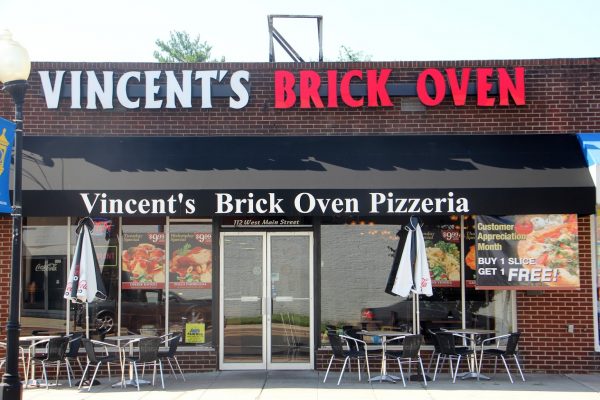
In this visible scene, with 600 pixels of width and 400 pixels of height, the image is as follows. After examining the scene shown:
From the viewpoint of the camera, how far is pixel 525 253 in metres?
12.1

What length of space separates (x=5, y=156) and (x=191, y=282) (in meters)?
3.65

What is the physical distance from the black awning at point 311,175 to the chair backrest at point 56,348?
194cm

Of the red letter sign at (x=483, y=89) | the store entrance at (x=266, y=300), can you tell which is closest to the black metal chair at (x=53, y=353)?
the store entrance at (x=266, y=300)

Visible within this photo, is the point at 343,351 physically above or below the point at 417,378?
above

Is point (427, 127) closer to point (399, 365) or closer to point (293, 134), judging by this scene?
point (293, 134)

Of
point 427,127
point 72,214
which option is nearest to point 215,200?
point 72,214

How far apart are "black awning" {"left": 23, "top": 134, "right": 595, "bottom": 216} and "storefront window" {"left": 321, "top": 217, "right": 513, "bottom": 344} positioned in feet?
3.86

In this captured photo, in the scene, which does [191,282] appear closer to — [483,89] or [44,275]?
[44,275]

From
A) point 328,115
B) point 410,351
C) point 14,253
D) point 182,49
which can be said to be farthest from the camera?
point 182,49

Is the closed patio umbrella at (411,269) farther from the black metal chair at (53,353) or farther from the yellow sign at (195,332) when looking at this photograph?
the black metal chair at (53,353)

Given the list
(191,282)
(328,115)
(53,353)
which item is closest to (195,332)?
(191,282)

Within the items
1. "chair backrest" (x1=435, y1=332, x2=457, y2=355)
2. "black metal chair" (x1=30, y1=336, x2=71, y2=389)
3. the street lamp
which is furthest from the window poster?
the street lamp

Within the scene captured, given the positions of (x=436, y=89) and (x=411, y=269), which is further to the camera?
(x=436, y=89)

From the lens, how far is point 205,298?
12.7 m
